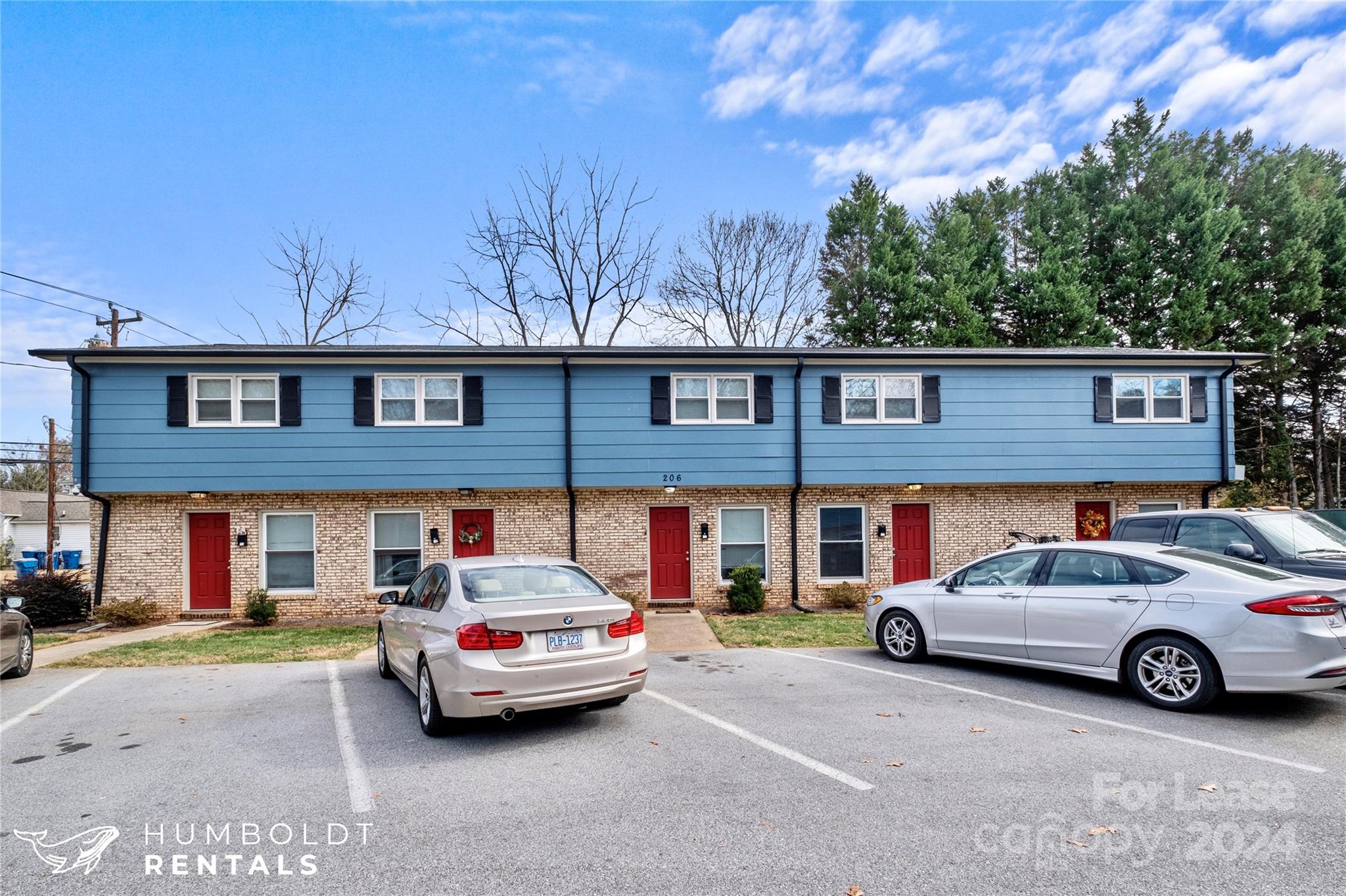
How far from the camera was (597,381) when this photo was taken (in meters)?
14.2

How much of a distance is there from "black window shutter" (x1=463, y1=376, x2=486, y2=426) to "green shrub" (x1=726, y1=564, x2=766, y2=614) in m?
5.70

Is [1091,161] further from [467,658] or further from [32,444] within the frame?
[32,444]

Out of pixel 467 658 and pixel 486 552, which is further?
pixel 486 552

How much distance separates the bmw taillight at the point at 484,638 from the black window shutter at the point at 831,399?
1020 centimetres

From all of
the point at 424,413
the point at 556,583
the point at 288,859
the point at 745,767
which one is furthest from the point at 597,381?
the point at 288,859

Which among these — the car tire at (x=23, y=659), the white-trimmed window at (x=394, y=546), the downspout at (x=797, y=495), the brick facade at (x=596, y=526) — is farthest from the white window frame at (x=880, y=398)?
the car tire at (x=23, y=659)

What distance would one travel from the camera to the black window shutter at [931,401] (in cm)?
1461

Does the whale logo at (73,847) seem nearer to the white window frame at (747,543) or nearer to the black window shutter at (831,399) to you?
the white window frame at (747,543)

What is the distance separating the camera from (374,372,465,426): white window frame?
13.8 m

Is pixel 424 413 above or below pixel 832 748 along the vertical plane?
above

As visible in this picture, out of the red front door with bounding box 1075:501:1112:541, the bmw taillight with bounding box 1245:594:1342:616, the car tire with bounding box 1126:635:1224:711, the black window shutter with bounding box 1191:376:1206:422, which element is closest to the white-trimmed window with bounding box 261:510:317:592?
the car tire with bounding box 1126:635:1224:711

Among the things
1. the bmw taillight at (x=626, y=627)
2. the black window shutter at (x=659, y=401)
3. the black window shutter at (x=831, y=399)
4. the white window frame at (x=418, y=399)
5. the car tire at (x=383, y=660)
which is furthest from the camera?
the black window shutter at (x=831, y=399)

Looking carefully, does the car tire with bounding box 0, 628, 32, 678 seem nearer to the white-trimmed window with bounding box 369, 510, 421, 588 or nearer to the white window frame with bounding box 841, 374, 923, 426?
the white-trimmed window with bounding box 369, 510, 421, 588

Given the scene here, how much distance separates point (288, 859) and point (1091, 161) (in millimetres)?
33752
